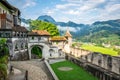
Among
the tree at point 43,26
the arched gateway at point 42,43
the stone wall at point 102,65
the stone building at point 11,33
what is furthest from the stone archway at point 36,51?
the stone wall at point 102,65

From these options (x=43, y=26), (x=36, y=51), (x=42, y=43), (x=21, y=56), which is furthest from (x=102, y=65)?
(x=43, y=26)

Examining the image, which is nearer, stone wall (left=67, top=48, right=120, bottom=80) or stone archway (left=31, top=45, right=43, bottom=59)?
stone wall (left=67, top=48, right=120, bottom=80)

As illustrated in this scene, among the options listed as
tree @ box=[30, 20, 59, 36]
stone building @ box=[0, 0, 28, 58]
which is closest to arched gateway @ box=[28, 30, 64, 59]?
stone building @ box=[0, 0, 28, 58]

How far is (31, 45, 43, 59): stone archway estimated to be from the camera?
1876 inches

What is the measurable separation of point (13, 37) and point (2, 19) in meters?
5.03

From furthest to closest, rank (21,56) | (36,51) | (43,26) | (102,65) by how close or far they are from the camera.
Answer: (43,26) < (36,51) < (21,56) < (102,65)

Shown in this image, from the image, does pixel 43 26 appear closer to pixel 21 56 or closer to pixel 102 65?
pixel 21 56

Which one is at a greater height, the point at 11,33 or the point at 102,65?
the point at 11,33

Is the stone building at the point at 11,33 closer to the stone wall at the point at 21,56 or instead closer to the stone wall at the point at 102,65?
the stone wall at the point at 21,56

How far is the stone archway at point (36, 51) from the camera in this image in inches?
1876

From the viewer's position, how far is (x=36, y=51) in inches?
1951

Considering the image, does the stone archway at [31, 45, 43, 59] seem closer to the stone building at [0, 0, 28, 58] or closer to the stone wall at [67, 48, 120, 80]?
the stone building at [0, 0, 28, 58]

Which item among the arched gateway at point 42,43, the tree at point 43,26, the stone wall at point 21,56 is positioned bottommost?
the stone wall at point 21,56

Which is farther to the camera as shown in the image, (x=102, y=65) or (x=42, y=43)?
(x=42, y=43)
